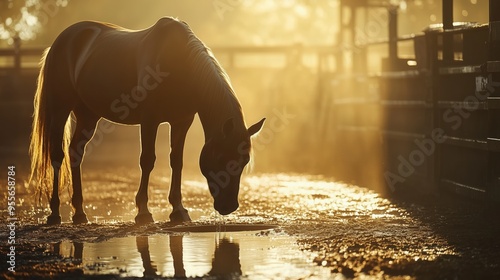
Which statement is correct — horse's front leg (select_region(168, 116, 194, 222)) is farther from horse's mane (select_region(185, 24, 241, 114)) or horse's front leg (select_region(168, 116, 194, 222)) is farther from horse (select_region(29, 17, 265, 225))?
horse's mane (select_region(185, 24, 241, 114))

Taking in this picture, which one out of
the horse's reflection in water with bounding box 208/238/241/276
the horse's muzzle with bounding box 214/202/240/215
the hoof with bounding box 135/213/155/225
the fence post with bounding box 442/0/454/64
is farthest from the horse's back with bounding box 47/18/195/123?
the fence post with bounding box 442/0/454/64

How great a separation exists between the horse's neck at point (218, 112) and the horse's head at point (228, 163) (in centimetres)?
8

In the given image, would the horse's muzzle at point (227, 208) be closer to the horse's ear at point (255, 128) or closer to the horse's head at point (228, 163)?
the horse's head at point (228, 163)

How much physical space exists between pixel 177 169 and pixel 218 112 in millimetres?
1370

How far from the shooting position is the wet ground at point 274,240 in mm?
5906

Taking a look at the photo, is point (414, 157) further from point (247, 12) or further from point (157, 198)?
point (247, 12)

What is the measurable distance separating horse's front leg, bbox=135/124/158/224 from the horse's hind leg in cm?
66

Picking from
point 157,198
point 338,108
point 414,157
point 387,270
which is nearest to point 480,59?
point 414,157

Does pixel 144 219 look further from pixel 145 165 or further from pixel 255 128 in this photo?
pixel 255 128

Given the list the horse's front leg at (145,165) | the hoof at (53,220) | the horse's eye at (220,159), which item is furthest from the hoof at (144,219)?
the horse's eye at (220,159)

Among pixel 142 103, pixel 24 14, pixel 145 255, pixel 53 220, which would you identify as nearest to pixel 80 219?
pixel 53 220

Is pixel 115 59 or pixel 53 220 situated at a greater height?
pixel 115 59

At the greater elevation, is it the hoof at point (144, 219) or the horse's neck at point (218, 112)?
the horse's neck at point (218, 112)

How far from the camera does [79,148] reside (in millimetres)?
9609
